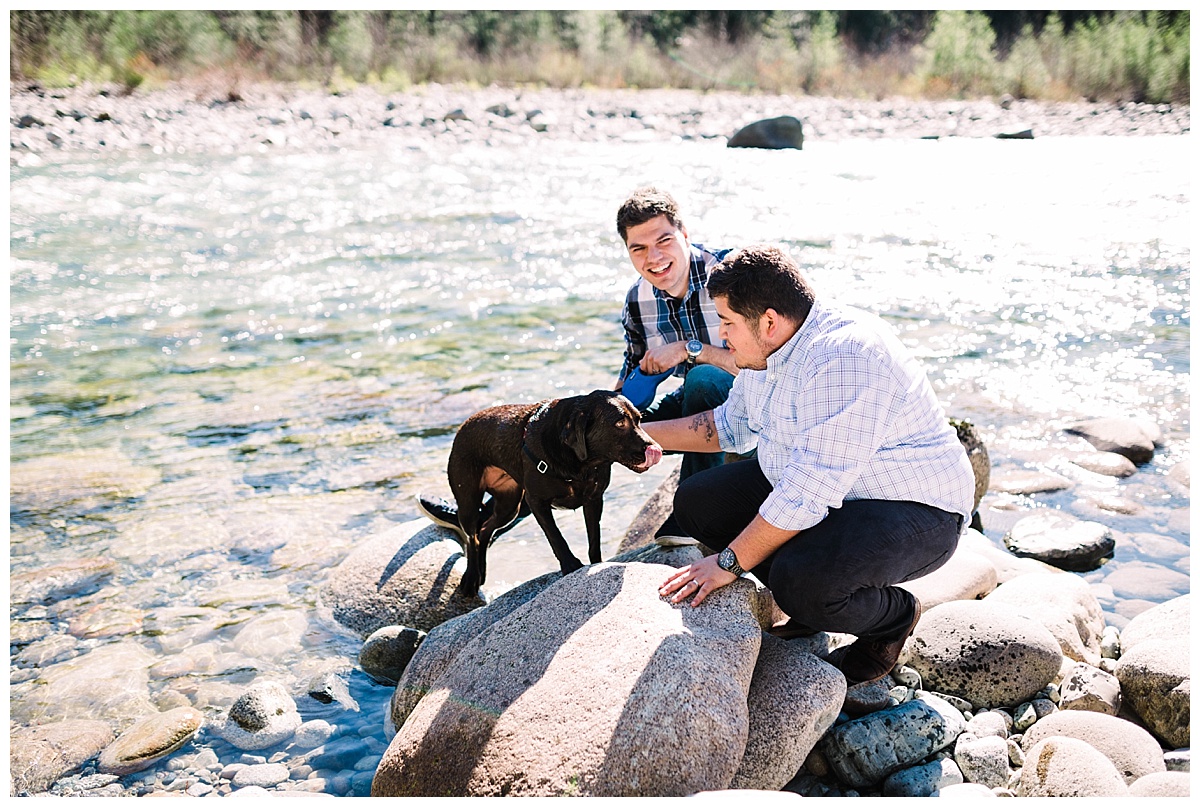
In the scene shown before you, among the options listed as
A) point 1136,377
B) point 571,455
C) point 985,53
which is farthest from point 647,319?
point 985,53

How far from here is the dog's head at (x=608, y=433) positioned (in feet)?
13.7

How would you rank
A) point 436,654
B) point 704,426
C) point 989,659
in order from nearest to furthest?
point 989,659, point 436,654, point 704,426

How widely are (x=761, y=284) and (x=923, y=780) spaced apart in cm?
185

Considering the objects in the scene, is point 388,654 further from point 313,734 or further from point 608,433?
point 608,433

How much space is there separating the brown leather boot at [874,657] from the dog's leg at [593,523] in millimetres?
1300

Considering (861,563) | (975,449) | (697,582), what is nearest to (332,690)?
(697,582)

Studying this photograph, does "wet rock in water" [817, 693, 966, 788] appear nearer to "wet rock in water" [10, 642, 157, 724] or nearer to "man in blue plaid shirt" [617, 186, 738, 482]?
"man in blue plaid shirt" [617, 186, 738, 482]

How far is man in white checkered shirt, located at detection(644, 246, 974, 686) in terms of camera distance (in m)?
3.41

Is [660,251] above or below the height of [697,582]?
above

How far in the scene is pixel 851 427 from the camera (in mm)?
3385

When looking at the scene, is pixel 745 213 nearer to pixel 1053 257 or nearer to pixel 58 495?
pixel 1053 257

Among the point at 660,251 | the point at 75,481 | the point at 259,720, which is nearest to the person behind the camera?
the point at 259,720

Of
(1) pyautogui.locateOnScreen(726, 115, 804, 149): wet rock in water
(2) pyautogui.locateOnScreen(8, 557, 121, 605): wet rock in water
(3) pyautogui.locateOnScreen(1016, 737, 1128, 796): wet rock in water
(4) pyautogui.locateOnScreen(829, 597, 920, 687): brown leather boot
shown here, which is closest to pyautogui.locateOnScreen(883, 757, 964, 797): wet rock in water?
(3) pyautogui.locateOnScreen(1016, 737, 1128, 796): wet rock in water

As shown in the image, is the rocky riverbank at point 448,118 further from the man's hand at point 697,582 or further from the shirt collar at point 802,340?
the man's hand at point 697,582
